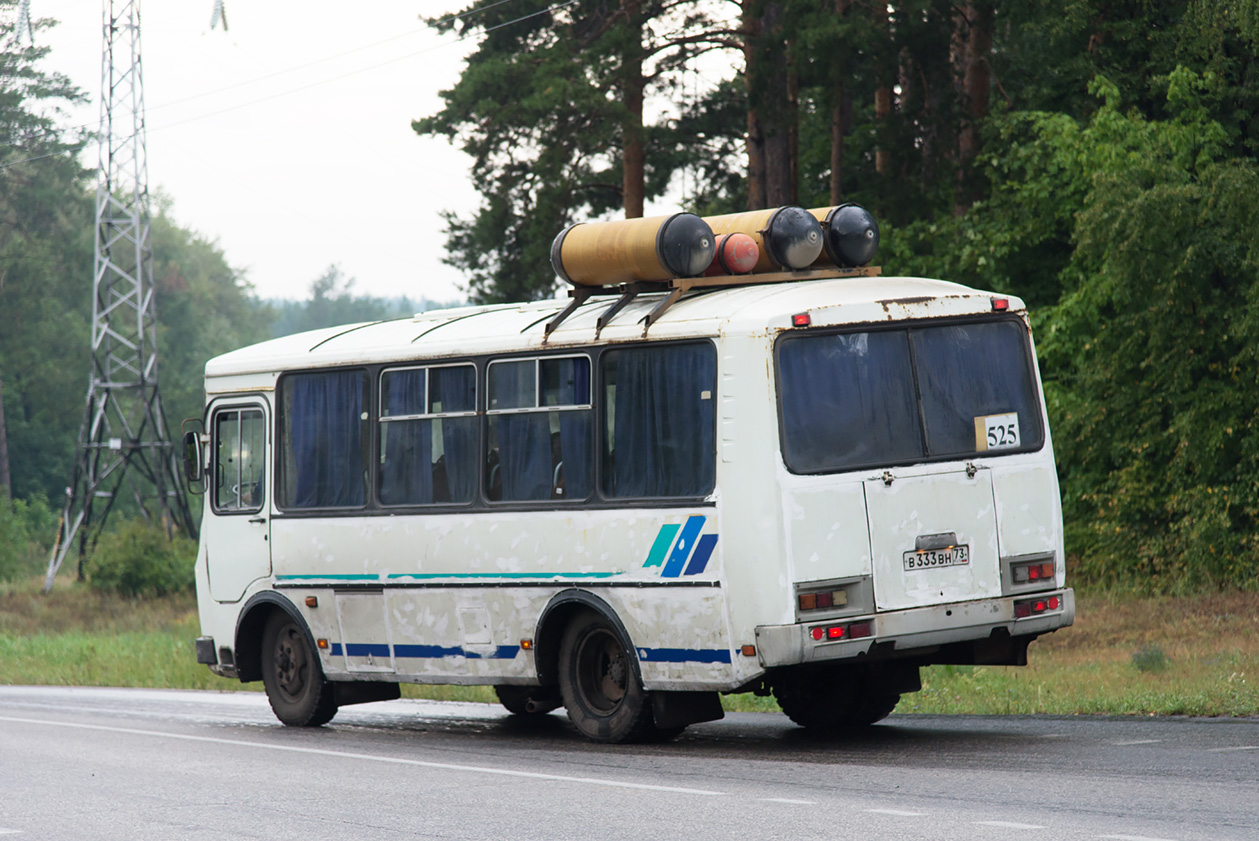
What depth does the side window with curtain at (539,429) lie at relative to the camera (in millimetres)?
11688

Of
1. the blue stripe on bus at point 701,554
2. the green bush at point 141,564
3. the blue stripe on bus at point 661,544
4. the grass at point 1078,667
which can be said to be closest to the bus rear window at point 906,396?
the blue stripe on bus at point 701,554

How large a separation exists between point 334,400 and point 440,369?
1.31m

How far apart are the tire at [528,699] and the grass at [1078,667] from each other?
1894 millimetres

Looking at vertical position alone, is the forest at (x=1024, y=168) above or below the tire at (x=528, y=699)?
above

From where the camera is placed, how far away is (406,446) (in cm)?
1301

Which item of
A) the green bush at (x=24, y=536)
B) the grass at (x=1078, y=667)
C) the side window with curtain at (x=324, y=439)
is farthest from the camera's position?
the green bush at (x=24, y=536)

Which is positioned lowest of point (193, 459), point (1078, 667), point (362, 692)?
point (1078, 667)

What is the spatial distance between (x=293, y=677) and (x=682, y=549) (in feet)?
15.9

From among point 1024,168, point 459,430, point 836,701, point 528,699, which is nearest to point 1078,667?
point 836,701

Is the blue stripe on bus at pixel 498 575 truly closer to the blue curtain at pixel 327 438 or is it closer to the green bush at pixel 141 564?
the blue curtain at pixel 327 438

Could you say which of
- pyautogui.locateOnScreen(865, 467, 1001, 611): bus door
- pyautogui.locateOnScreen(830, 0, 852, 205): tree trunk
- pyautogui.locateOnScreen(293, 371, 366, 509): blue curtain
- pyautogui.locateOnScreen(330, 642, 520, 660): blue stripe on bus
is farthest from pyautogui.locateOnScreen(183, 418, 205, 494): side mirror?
pyautogui.locateOnScreen(830, 0, 852, 205): tree trunk

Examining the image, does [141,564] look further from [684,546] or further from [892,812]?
[892,812]

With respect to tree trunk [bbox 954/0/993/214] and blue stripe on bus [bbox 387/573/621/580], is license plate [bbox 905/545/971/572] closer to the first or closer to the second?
blue stripe on bus [bbox 387/573/621/580]

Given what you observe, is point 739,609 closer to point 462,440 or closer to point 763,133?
point 462,440
